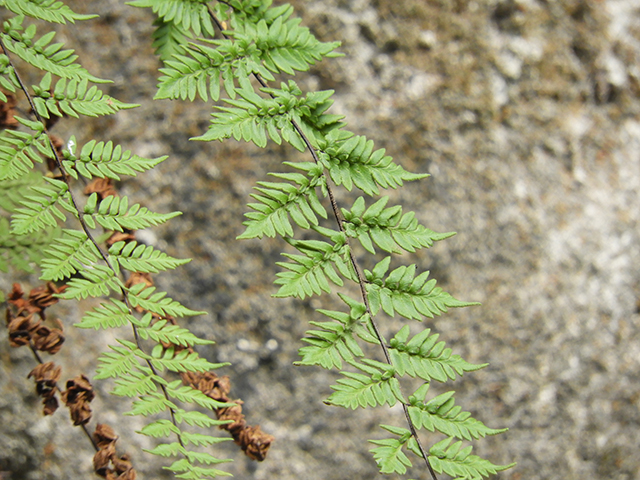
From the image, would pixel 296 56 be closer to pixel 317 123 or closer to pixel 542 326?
pixel 317 123

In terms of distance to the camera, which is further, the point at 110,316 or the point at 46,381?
the point at 46,381

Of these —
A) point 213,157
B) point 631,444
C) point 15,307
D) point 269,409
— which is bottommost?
point 269,409

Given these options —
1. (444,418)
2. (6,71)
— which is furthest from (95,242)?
(444,418)

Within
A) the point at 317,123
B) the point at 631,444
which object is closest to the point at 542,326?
the point at 631,444

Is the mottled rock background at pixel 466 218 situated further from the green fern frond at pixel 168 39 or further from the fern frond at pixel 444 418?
the fern frond at pixel 444 418

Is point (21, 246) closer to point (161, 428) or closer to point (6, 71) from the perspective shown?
point (6, 71)

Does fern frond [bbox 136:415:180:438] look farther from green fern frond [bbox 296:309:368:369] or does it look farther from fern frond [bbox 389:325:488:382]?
fern frond [bbox 389:325:488:382]

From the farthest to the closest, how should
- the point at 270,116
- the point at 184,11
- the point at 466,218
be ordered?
1. the point at 466,218
2. the point at 184,11
3. the point at 270,116
